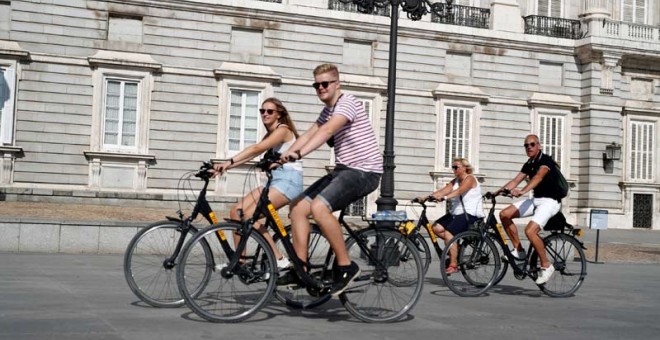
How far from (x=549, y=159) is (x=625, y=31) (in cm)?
2508

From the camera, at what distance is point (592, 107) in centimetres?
3241

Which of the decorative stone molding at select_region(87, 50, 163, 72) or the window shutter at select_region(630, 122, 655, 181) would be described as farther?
the window shutter at select_region(630, 122, 655, 181)

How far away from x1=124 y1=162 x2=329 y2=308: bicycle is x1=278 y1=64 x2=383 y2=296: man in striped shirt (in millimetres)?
317

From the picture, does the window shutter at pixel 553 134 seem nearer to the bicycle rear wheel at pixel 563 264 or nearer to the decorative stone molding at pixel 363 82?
the decorative stone molding at pixel 363 82

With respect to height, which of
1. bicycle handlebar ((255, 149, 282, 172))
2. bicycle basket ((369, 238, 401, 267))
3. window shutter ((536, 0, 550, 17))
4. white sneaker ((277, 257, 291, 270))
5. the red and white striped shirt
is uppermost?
window shutter ((536, 0, 550, 17))

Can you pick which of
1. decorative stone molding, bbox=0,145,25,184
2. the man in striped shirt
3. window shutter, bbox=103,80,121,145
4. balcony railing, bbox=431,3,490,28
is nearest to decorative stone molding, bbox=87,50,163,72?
window shutter, bbox=103,80,121,145

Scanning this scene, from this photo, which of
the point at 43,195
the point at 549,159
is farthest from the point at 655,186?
the point at 549,159

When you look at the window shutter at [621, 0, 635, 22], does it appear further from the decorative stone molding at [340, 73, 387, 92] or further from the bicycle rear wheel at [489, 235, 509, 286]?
the bicycle rear wheel at [489, 235, 509, 286]

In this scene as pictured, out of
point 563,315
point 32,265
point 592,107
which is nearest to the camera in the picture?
point 563,315

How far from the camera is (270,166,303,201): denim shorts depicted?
7422 millimetres

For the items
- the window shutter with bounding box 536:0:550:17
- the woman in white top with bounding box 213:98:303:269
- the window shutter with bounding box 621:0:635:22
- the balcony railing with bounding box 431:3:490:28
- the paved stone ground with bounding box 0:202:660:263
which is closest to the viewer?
the woman in white top with bounding box 213:98:303:269

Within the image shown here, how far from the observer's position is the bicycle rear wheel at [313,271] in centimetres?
705

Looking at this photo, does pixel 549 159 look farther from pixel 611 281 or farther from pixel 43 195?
pixel 43 195

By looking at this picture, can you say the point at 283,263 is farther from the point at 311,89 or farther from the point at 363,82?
the point at 363,82
